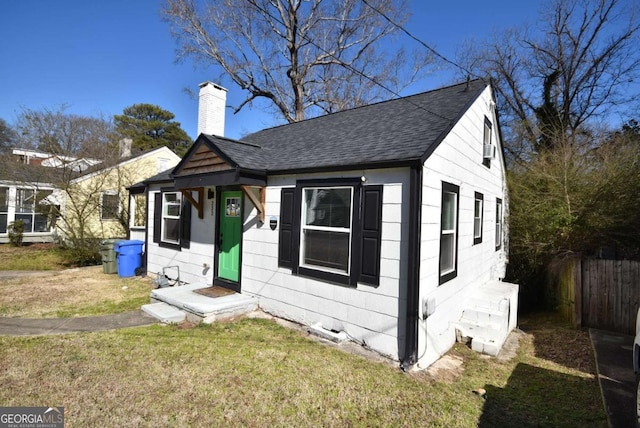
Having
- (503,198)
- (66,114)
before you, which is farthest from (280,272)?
(66,114)

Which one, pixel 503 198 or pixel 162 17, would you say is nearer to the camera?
pixel 503 198

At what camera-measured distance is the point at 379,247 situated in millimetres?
4660

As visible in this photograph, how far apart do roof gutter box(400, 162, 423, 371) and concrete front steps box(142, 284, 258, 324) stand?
323 centimetres

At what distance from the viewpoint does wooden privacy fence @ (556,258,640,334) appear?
6.36m

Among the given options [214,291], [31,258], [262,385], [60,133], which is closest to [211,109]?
[214,291]

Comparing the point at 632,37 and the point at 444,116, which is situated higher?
the point at 632,37

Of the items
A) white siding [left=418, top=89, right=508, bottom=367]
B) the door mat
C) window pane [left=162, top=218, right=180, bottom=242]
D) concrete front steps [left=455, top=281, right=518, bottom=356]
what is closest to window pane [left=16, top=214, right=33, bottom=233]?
window pane [left=162, top=218, right=180, bottom=242]

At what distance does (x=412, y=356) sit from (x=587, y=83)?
19.4m

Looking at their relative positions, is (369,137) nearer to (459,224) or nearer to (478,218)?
(459,224)

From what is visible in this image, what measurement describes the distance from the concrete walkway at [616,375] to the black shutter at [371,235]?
118 inches

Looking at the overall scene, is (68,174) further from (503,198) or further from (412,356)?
(503,198)

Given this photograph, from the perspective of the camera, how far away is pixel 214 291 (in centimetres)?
685

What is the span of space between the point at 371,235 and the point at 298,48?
1584 cm

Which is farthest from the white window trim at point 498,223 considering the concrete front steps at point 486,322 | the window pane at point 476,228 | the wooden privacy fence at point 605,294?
the concrete front steps at point 486,322
